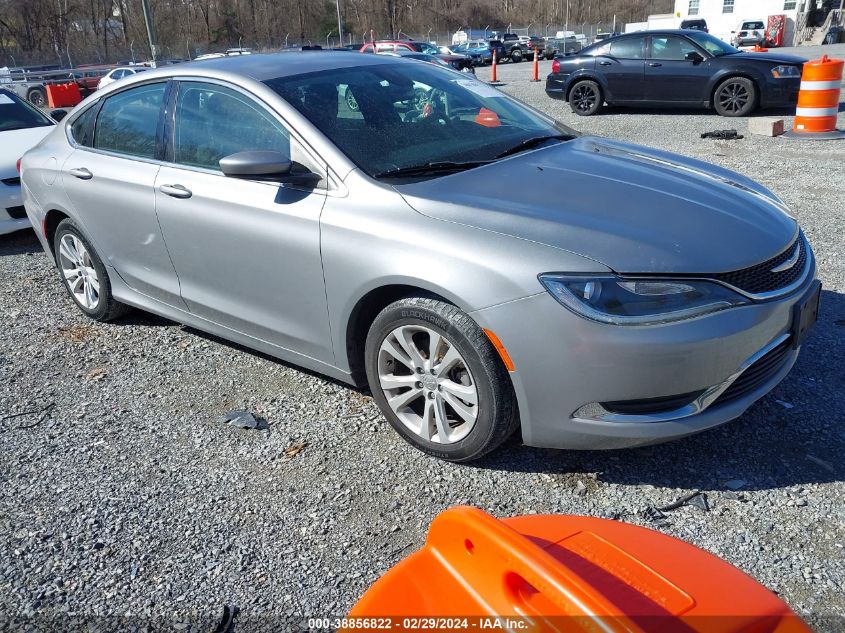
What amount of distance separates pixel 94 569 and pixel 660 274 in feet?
7.71

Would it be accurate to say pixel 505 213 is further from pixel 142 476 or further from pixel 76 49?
pixel 76 49

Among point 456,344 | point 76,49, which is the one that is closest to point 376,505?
point 456,344

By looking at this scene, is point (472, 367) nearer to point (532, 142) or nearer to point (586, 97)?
point (532, 142)

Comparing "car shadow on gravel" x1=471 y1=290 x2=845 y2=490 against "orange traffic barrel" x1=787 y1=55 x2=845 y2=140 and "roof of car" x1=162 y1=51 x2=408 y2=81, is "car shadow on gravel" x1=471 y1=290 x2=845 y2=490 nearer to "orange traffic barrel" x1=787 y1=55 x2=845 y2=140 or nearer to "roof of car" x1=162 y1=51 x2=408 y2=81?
"roof of car" x1=162 y1=51 x2=408 y2=81

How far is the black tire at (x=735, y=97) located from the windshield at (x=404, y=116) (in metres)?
9.51

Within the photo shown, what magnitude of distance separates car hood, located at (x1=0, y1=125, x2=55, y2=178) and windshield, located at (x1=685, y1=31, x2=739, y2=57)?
1041 centimetres

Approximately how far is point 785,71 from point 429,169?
35.8 feet

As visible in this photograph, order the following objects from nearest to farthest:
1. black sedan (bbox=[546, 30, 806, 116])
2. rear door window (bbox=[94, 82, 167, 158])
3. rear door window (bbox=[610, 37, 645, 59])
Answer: rear door window (bbox=[94, 82, 167, 158])
black sedan (bbox=[546, 30, 806, 116])
rear door window (bbox=[610, 37, 645, 59])

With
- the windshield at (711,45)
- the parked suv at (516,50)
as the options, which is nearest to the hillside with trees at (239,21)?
the parked suv at (516,50)

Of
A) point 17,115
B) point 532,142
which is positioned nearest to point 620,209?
point 532,142

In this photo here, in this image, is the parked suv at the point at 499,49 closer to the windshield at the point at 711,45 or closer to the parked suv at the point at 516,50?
the parked suv at the point at 516,50

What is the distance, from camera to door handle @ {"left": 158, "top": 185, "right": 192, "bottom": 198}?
3.73m

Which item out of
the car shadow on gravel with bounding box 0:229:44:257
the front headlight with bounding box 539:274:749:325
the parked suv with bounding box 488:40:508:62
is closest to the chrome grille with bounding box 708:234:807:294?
the front headlight with bounding box 539:274:749:325

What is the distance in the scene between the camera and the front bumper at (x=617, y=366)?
2562 millimetres
